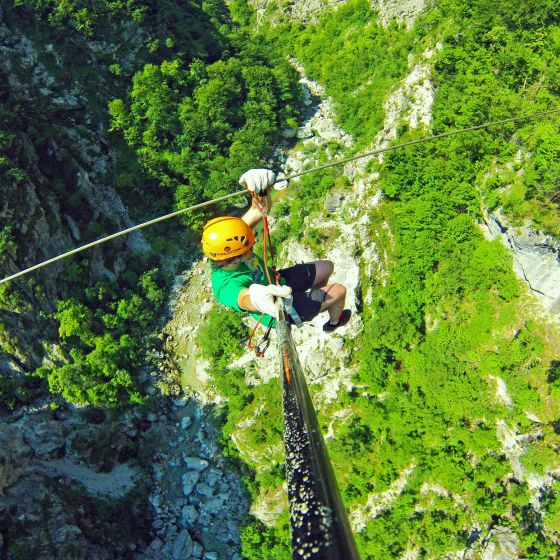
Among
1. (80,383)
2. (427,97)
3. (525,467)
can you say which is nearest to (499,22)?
(427,97)

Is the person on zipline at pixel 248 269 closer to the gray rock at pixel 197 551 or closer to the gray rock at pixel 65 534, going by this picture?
the gray rock at pixel 65 534

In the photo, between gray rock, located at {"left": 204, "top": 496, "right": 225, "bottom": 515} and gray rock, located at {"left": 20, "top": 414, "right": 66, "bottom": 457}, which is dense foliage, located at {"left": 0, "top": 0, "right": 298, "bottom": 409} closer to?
gray rock, located at {"left": 20, "top": 414, "right": 66, "bottom": 457}

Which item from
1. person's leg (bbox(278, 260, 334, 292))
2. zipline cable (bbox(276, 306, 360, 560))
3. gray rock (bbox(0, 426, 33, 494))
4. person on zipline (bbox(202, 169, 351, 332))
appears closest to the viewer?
zipline cable (bbox(276, 306, 360, 560))

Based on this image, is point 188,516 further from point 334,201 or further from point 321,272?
point 321,272

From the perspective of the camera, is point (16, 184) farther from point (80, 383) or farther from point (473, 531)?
point (473, 531)

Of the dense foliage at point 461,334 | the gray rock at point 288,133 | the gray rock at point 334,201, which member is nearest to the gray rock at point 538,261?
the dense foliage at point 461,334

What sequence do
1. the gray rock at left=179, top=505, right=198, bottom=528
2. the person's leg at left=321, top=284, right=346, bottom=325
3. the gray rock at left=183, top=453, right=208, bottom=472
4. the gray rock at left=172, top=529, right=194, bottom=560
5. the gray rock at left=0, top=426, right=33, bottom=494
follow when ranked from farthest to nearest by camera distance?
the gray rock at left=183, top=453, right=208, bottom=472
the gray rock at left=179, top=505, right=198, bottom=528
the gray rock at left=172, top=529, right=194, bottom=560
the gray rock at left=0, top=426, right=33, bottom=494
the person's leg at left=321, top=284, right=346, bottom=325

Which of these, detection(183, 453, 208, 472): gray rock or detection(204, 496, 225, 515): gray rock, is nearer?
detection(204, 496, 225, 515): gray rock

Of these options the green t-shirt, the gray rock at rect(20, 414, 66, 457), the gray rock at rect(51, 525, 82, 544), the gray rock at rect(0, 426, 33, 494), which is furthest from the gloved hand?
the gray rock at rect(20, 414, 66, 457)
